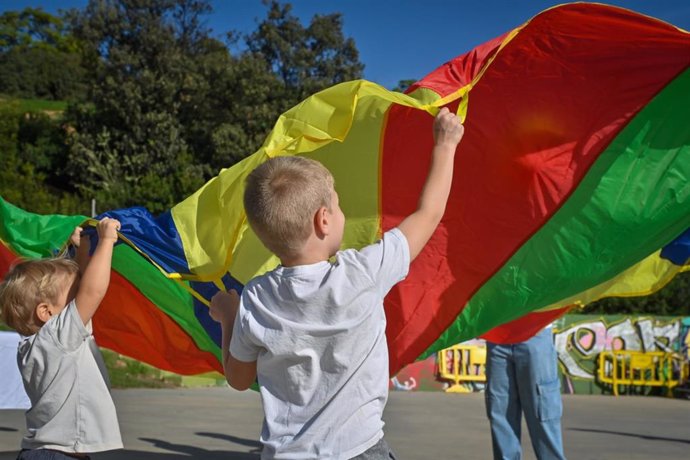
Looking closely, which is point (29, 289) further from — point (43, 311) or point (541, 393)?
point (541, 393)

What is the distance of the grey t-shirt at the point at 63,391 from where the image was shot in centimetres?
293

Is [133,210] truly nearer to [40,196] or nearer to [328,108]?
[328,108]

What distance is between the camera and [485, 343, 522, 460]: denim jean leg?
4.98 metres

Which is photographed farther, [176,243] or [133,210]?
[133,210]

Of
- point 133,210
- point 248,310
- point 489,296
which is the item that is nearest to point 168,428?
point 133,210

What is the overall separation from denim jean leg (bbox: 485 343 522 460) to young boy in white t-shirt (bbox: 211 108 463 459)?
2.96 meters

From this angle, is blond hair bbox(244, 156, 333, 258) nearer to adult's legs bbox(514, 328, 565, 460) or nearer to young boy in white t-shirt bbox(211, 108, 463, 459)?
young boy in white t-shirt bbox(211, 108, 463, 459)

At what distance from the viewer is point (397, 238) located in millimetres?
2174

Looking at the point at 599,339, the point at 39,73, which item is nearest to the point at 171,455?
the point at 599,339

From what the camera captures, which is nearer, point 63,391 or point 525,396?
point 63,391

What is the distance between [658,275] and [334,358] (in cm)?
342

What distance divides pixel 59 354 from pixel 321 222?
1.33 meters

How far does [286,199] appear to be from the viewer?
6.75 feet

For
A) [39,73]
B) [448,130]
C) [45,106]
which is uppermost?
[39,73]
